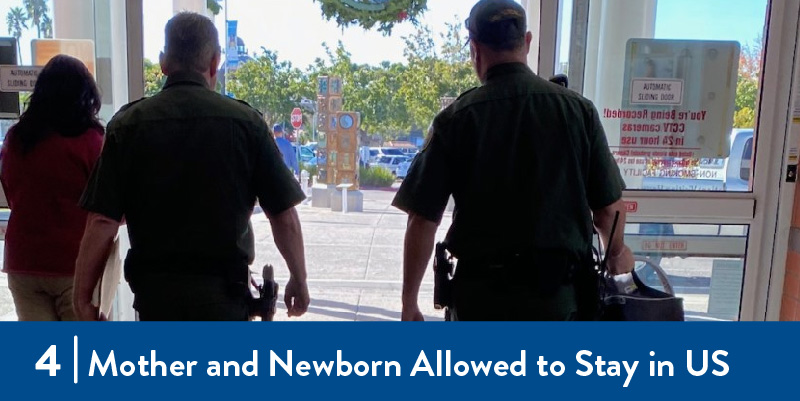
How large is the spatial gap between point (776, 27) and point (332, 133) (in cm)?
461

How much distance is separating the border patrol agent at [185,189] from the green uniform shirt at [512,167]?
18.1 inches

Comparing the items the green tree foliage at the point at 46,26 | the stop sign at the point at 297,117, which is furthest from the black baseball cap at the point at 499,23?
the stop sign at the point at 297,117

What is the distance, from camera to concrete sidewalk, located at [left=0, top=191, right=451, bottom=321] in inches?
179

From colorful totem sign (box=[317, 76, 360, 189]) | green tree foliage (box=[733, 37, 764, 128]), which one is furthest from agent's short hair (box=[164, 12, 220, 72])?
colorful totem sign (box=[317, 76, 360, 189])

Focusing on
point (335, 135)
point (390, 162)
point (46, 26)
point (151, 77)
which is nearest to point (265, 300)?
point (151, 77)

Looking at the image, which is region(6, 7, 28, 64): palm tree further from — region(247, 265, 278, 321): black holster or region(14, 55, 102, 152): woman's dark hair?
region(247, 265, 278, 321): black holster

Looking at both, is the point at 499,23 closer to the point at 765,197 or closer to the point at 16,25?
the point at 765,197

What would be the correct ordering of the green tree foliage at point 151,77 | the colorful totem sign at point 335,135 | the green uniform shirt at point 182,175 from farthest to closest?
1. the colorful totem sign at point 335,135
2. the green tree foliage at point 151,77
3. the green uniform shirt at point 182,175

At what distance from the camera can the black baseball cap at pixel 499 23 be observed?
71.9 inches

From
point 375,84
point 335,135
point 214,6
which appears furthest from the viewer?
point 335,135

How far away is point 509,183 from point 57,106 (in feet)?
4.95

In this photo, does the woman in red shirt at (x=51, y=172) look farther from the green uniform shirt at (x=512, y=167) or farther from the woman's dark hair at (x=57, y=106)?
the green uniform shirt at (x=512, y=167)

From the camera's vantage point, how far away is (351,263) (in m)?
→ 5.80

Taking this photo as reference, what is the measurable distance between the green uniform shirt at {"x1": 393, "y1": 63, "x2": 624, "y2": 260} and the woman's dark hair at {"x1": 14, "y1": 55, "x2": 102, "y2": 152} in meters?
1.14
